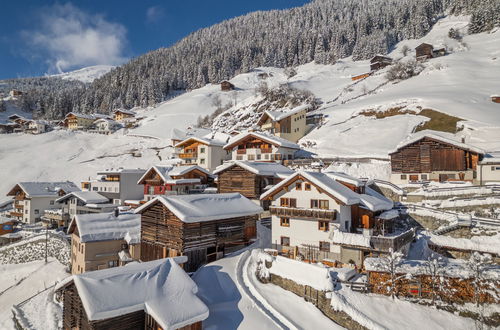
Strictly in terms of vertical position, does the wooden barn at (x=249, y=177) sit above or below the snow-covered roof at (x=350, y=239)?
above

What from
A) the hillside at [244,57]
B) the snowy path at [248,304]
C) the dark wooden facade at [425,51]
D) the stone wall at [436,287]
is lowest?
the snowy path at [248,304]

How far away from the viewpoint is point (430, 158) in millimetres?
40531

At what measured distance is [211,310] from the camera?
1803 cm

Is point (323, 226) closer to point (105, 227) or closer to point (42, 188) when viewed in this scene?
point (105, 227)

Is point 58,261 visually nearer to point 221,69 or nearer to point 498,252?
point 498,252

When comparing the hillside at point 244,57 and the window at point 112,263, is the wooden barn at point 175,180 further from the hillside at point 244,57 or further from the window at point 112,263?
the hillside at point 244,57

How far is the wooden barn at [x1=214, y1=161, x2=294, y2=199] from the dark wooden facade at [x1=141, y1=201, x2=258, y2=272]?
8448 millimetres

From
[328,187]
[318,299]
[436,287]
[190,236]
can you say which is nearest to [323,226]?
[328,187]

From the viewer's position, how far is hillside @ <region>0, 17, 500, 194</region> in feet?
184

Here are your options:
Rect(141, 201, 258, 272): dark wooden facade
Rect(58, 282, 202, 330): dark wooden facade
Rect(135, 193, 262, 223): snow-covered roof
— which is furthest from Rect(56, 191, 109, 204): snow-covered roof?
Rect(58, 282, 202, 330): dark wooden facade

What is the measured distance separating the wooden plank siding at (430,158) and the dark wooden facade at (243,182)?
17.4 m

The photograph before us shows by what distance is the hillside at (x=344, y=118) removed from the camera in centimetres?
5597

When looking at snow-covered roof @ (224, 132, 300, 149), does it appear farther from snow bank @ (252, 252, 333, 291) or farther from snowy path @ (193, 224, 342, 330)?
snow bank @ (252, 252, 333, 291)

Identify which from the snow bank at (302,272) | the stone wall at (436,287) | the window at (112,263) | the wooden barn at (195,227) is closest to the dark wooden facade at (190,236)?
the wooden barn at (195,227)
